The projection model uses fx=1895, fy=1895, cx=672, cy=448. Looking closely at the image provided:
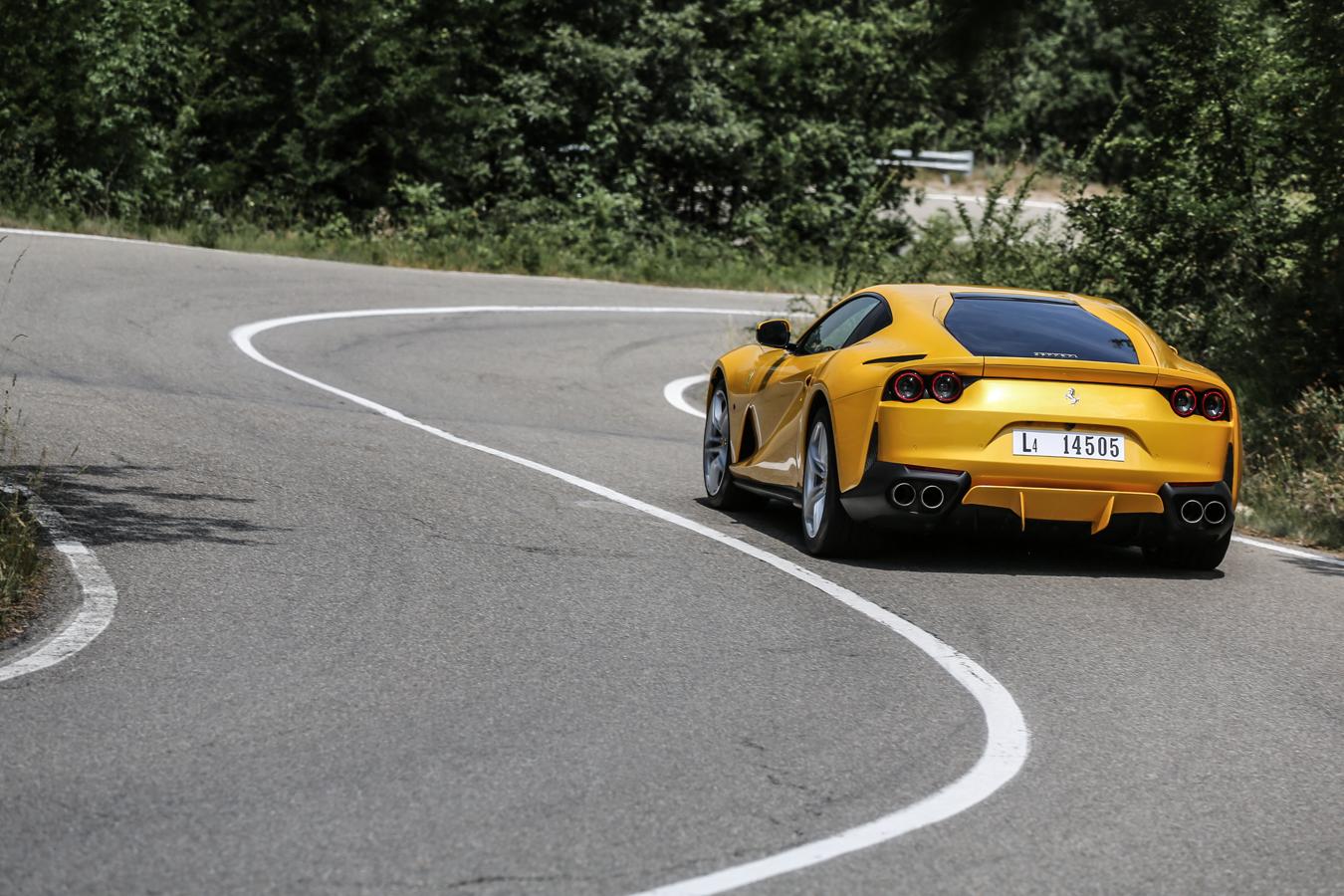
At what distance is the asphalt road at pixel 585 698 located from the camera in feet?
15.0

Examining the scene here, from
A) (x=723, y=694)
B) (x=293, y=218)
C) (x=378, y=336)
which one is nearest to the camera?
(x=723, y=694)

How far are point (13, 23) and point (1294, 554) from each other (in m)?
10.2

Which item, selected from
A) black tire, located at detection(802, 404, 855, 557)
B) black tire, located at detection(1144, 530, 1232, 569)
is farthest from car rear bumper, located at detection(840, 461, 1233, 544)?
black tire, located at detection(1144, 530, 1232, 569)

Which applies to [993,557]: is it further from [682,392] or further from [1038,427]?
[682,392]

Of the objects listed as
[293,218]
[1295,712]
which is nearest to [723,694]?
[1295,712]

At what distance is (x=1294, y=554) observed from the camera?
1015 centimetres

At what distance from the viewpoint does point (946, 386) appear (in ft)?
28.2

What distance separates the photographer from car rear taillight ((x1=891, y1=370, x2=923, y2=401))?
28.2ft

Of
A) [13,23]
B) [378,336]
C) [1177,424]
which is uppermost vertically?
[13,23]

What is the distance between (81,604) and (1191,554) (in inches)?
203

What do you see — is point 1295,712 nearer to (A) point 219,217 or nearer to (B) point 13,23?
(B) point 13,23

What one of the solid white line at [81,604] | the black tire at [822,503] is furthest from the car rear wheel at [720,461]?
the solid white line at [81,604]

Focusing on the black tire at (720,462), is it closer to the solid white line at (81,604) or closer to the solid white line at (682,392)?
the solid white line at (81,604)

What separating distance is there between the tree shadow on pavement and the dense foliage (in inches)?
324
